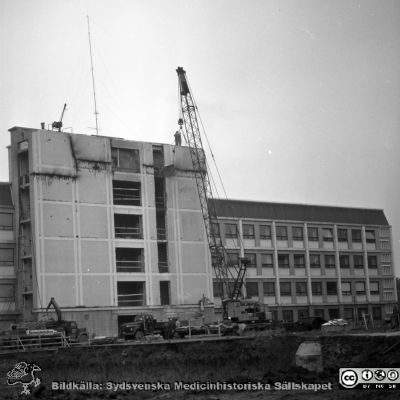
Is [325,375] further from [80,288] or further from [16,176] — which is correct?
[16,176]

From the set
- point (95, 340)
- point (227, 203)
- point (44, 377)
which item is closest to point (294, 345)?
point (44, 377)

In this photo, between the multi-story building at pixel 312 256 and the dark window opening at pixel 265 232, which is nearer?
the multi-story building at pixel 312 256

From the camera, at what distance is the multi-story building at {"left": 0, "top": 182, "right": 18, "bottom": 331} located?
279 ft

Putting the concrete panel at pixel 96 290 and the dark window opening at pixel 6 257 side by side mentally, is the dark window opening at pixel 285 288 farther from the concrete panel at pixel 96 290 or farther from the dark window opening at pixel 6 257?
the dark window opening at pixel 6 257

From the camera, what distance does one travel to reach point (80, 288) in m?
84.8

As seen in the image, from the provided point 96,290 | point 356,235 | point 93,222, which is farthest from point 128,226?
point 356,235

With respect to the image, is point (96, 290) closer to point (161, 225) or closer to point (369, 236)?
point (161, 225)

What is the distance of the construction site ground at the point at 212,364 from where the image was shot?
35.6m

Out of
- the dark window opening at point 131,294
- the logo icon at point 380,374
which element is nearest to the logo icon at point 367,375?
the logo icon at point 380,374

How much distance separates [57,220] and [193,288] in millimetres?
17968

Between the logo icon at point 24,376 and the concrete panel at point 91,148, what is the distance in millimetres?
33153

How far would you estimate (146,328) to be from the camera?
257 feet

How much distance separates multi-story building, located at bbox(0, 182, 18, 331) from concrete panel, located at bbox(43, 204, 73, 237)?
5487 mm

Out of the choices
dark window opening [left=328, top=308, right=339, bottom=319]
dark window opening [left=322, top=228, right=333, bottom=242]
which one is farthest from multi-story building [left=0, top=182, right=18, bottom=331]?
dark window opening [left=322, top=228, right=333, bottom=242]
